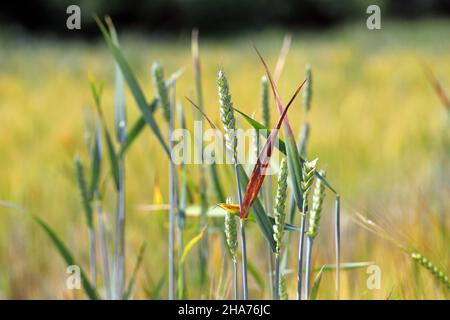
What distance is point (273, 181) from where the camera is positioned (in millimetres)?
637

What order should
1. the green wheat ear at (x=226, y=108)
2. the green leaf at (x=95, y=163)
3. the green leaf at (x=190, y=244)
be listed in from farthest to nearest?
the green leaf at (x=95, y=163) < the green leaf at (x=190, y=244) < the green wheat ear at (x=226, y=108)

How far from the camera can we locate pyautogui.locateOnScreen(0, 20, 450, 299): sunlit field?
58 centimetres

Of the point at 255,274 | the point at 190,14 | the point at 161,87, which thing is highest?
the point at 190,14

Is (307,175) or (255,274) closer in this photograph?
(307,175)

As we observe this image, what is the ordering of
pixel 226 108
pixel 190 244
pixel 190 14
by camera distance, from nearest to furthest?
pixel 226 108, pixel 190 244, pixel 190 14

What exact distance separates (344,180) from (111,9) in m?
6.13

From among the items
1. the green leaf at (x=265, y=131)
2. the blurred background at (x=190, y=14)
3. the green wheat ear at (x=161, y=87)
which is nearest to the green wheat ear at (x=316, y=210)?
the green leaf at (x=265, y=131)

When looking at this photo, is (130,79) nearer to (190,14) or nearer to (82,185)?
(82,185)

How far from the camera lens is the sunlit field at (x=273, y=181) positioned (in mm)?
584

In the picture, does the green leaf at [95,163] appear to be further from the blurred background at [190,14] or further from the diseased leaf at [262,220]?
the blurred background at [190,14]

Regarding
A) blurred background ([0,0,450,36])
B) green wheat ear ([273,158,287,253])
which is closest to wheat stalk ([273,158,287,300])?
green wheat ear ([273,158,287,253])

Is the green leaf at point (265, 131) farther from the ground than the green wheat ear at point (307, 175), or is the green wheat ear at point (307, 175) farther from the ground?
the green leaf at point (265, 131)

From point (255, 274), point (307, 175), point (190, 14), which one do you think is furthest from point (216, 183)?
point (190, 14)
